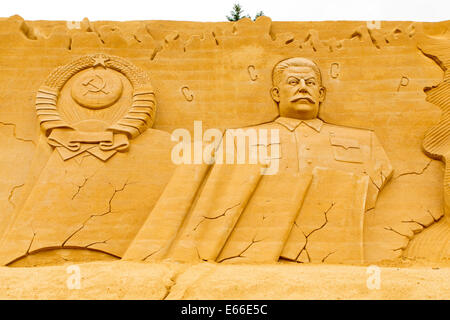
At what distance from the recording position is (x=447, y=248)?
553 cm

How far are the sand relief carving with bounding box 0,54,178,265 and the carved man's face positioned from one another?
1.09m

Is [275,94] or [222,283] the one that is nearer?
[222,283]

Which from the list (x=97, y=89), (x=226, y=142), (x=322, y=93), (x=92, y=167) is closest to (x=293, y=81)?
(x=322, y=93)

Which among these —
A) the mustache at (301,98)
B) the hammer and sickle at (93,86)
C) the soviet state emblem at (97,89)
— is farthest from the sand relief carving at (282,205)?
the hammer and sickle at (93,86)

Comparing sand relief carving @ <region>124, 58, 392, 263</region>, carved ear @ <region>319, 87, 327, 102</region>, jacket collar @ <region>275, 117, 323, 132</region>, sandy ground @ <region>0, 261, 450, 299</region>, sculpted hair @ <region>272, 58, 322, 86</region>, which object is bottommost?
sandy ground @ <region>0, 261, 450, 299</region>

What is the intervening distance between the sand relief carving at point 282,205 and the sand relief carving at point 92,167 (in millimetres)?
234

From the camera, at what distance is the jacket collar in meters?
6.04

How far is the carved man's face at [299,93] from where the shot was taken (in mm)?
6035

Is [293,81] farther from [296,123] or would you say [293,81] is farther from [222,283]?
[222,283]

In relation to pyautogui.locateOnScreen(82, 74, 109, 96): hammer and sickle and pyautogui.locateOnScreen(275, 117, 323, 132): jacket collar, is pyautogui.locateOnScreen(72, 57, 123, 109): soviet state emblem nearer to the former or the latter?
pyautogui.locateOnScreen(82, 74, 109, 96): hammer and sickle

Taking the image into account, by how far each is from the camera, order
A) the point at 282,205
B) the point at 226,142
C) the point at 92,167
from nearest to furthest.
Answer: the point at 282,205 → the point at 92,167 → the point at 226,142

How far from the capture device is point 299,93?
6.05 meters

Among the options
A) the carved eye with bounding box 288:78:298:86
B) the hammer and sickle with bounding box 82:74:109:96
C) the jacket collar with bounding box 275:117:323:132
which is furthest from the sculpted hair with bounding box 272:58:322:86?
the hammer and sickle with bounding box 82:74:109:96

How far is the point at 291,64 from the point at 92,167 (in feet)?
6.49
